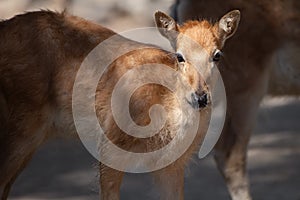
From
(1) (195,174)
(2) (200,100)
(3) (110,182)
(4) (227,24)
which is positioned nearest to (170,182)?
(3) (110,182)

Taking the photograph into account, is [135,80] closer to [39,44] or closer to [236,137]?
[39,44]

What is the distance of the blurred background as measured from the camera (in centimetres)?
794

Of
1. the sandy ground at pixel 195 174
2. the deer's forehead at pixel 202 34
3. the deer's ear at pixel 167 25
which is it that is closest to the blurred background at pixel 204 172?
the sandy ground at pixel 195 174

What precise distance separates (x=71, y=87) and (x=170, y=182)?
2.90 feet

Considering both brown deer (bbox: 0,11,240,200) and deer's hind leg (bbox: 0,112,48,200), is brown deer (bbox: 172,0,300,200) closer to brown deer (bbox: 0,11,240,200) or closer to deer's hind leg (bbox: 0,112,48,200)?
brown deer (bbox: 0,11,240,200)

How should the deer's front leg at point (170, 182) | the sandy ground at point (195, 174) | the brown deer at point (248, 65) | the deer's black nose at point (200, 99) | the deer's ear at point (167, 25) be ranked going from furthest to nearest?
the sandy ground at point (195, 174)
the brown deer at point (248, 65)
the deer's front leg at point (170, 182)
the deer's ear at point (167, 25)
the deer's black nose at point (200, 99)

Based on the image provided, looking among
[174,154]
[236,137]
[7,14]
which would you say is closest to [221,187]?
[236,137]

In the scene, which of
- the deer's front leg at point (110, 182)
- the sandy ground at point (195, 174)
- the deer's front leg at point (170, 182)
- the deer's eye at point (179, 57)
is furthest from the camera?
the sandy ground at point (195, 174)

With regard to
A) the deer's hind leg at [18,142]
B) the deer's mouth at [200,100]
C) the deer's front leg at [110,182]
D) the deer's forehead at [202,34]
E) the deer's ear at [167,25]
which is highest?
the deer's ear at [167,25]

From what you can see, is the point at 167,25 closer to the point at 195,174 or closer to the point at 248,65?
the point at 248,65

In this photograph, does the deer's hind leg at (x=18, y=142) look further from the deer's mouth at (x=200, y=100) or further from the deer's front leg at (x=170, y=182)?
the deer's mouth at (x=200, y=100)

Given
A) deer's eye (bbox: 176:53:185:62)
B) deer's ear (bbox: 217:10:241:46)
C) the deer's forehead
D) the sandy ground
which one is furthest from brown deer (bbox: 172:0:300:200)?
deer's eye (bbox: 176:53:185:62)

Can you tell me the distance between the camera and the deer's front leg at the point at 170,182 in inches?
249

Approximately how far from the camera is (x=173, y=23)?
19.9ft
